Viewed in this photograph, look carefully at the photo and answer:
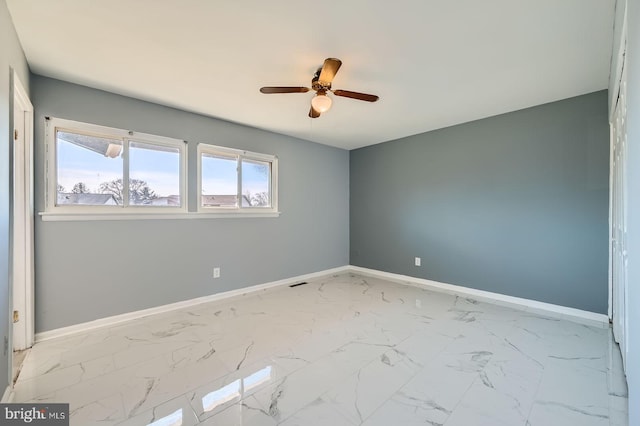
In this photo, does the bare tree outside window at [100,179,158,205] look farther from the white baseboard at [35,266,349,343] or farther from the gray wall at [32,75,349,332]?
the white baseboard at [35,266,349,343]

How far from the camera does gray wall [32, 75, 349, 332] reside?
8.43 feet

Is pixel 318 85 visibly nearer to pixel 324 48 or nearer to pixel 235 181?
pixel 324 48

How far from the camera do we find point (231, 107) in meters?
3.26

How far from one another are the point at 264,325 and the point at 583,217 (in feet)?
11.8

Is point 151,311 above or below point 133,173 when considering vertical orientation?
below

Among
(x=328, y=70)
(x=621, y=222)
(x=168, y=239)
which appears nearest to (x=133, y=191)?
(x=168, y=239)

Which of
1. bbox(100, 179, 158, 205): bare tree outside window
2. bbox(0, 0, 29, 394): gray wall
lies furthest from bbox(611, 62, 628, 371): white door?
bbox(100, 179, 158, 205): bare tree outside window

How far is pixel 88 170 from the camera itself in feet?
9.14

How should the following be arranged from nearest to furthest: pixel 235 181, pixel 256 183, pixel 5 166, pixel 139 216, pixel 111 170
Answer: pixel 5 166
pixel 111 170
pixel 139 216
pixel 235 181
pixel 256 183

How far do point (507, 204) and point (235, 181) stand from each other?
142 inches

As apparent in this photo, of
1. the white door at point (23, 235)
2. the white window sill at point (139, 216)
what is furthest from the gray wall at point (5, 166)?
the white window sill at point (139, 216)

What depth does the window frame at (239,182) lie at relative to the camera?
3.51 meters

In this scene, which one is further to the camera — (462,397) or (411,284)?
(411,284)

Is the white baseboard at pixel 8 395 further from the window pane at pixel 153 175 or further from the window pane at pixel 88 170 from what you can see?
the window pane at pixel 153 175
